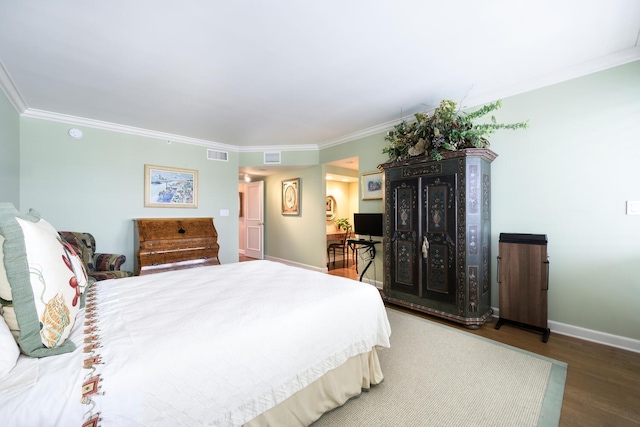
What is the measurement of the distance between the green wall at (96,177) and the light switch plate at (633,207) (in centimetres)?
543

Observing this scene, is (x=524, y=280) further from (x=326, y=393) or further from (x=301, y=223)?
(x=301, y=223)

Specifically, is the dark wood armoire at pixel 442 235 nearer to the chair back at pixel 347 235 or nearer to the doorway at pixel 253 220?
the chair back at pixel 347 235

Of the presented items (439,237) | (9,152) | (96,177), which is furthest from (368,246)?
(9,152)

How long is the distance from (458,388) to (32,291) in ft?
7.57

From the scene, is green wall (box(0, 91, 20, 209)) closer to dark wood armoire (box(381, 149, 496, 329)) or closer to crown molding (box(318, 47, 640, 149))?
dark wood armoire (box(381, 149, 496, 329))

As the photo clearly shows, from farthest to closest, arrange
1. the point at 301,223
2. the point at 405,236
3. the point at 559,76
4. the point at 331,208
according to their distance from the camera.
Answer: the point at 331,208 → the point at 301,223 → the point at 405,236 → the point at 559,76

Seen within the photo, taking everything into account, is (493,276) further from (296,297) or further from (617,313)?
(296,297)

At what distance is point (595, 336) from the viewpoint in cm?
251

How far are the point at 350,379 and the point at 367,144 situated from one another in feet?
11.7

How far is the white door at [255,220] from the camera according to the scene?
6727 mm

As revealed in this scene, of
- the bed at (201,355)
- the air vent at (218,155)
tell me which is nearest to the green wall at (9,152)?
the bed at (201,355)

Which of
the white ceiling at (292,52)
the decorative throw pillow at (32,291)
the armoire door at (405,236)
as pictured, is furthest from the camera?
the armoire door at (405,236)

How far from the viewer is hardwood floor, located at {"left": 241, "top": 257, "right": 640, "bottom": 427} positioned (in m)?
1.59

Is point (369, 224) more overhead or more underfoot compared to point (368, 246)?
more overhead
